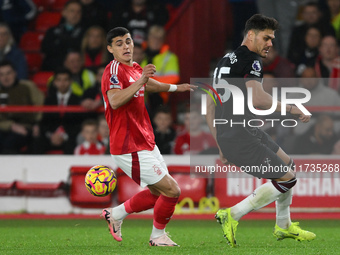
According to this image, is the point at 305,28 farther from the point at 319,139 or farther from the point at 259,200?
the point at 259,200

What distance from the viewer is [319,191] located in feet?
36.0

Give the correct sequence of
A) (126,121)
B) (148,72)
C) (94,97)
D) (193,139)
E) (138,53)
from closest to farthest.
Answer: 1. (148,72)
2. (126,121)
3. (193,139)
4. (94,97)
5. (138,53)

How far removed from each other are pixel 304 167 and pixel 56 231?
4128 mm

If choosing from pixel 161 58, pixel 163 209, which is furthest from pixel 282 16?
pixel 163 209

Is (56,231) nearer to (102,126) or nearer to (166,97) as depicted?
(102,126)

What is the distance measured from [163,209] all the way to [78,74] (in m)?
5.69

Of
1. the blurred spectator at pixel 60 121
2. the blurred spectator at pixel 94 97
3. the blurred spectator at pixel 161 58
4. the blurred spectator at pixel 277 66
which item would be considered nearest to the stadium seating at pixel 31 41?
the blurred spectator at pixel 60 121

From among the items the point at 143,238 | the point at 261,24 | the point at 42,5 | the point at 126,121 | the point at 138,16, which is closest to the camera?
the point at 261,24

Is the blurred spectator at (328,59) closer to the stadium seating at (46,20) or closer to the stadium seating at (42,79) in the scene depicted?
the stadium seating at (42,79)

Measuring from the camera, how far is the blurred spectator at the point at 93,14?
13.4 meters

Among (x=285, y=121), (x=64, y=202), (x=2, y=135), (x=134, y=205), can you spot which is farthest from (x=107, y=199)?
(x=134, y=205)

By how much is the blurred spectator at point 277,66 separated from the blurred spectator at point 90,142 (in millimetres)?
2935

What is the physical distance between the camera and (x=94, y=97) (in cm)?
1184

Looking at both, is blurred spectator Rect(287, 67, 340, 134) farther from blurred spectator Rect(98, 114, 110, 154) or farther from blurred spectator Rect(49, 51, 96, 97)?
blurred spectator Rect(49, 51, 96, 97)
